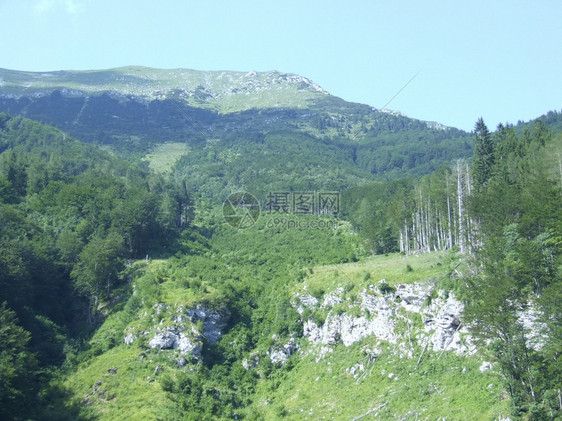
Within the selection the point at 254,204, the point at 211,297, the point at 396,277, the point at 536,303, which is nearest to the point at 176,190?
the point at 254,204

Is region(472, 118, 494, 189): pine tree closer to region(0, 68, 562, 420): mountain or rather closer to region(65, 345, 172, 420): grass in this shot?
region(0, 68, 562, 420): mountain

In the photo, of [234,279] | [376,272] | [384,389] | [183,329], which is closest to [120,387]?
[183,329]

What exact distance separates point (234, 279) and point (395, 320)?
25.4 metres

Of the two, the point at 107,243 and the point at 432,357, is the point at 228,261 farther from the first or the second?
the point at 432,357

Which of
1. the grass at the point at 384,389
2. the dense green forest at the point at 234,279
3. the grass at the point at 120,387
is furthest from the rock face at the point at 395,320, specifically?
the grass at the point at 120,387

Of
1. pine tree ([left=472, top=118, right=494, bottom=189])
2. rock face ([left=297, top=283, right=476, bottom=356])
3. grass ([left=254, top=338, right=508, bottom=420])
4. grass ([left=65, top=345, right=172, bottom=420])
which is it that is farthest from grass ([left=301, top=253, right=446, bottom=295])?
grass ([left=65, top=345, right=172, bottom=420])

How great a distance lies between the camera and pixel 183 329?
57188mm

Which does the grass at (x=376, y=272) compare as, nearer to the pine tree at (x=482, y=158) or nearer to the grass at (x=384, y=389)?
the grass at (x=384, y=389)

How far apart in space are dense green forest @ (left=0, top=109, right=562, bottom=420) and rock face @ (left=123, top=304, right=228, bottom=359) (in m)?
0.30

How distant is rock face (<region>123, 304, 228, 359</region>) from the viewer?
55.8 meters

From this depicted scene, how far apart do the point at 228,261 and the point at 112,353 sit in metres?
25.9

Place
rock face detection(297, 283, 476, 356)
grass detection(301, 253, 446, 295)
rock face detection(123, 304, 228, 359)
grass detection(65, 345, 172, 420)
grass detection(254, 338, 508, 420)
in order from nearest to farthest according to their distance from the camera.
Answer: grass detection(254, 338, 508, 420) < rock face detection(297, 283, 476, 356) < grass detection(65, 345, 172, 420) < grass detection(301, 253, 446, 295) < rock face detection(123, 304, 228, 359)

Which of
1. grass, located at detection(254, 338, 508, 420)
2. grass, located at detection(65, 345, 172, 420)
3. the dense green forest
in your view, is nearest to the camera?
grass, located at detection(254, 338, 508, 420)

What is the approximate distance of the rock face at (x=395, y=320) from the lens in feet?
151
